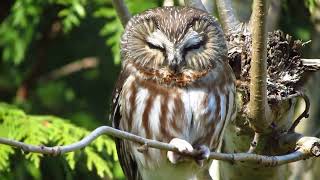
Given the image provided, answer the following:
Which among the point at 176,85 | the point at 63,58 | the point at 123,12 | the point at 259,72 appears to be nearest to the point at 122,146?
the point at 176,85

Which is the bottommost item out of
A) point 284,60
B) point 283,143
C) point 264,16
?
point 283,143

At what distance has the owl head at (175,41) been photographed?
12.4 feet

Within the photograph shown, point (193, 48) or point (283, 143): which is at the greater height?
point (193, 48)

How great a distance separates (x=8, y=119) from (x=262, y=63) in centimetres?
175

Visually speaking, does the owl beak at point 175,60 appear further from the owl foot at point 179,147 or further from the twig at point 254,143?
the twig at point 254,143

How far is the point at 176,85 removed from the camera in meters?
3.88

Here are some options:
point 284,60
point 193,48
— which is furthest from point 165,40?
point 284,60

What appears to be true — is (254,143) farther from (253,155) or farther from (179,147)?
(179,147)

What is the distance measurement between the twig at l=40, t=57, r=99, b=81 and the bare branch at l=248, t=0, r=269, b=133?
2.70 metres

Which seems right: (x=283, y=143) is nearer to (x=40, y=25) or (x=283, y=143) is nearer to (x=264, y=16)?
(x=264, y=16)

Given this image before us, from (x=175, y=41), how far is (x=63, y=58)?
112 inches

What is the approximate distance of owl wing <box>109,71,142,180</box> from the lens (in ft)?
13.4

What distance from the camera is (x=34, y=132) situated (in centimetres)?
451

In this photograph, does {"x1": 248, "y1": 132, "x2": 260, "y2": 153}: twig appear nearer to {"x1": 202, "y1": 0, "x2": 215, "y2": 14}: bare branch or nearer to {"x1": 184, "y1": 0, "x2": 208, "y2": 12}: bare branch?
{"x1": 184, "y1": 0, "x2": 208, "y2": 12}: bare branch
